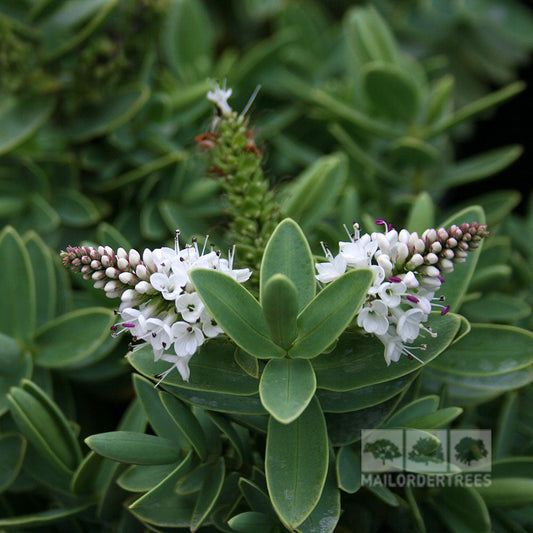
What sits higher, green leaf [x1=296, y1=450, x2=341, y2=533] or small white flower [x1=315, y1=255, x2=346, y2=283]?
small white flower [x1=315, y1=255, x2=346, y2=283]

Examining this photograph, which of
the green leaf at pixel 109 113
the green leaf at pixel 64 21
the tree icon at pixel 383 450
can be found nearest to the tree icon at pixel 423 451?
the tree icon at pixel 383 450

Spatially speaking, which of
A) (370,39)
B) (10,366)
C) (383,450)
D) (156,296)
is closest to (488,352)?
(383,450)

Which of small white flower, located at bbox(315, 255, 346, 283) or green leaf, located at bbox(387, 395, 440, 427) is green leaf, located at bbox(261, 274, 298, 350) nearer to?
small white flower, located at bbox(315, 255, 346, 283)

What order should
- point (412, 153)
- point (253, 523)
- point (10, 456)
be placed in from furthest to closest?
1. point (412, 153)
2. point (10, 456)
3. point (253, 523)

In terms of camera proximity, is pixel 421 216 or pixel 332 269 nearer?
pixel 332 269

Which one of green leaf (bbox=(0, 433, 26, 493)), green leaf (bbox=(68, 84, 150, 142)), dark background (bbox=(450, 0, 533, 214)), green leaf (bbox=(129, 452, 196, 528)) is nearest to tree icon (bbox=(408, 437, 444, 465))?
green leaf (bbox=(129, 452, 196, 528))

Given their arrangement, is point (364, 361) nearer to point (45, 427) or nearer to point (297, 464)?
point (297, 464)
